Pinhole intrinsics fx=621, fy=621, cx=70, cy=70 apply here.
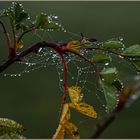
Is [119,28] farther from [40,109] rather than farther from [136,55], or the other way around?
[136,55]

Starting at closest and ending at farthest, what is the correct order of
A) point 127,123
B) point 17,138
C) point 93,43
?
point 17,138
point 93,43
point 127,123

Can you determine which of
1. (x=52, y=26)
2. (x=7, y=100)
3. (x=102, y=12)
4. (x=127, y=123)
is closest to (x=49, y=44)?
(x=52, y=26)

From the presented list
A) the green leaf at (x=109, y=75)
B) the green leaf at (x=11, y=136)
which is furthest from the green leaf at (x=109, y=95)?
the green leaf at (x=11, y=136)

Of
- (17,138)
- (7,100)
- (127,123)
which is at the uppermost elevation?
(17,138)

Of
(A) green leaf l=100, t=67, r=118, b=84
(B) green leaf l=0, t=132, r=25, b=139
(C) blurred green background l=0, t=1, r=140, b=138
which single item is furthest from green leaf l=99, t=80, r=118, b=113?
(C) blurred green background l=0, t=1, r=140, b=138

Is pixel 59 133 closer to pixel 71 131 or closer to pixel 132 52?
pixel 71 131

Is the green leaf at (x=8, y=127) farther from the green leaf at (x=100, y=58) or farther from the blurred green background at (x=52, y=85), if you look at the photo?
the blurred green background at (x=52, y=85)

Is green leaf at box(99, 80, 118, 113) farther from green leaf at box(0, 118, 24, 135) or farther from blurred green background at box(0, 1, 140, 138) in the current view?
blurred green background at box(0, 1, 140, 138)

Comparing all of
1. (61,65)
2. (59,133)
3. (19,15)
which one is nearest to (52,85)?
(61,65)
